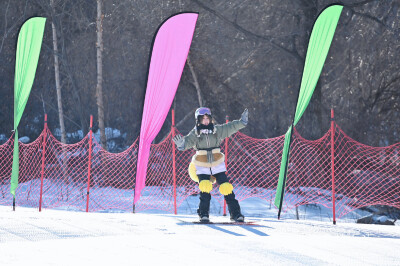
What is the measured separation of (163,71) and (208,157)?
181cm

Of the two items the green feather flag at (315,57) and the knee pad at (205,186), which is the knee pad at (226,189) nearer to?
the knee pad at (205,186)

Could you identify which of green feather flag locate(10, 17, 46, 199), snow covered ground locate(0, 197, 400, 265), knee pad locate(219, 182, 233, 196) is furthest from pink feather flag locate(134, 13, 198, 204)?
green feather flag locate(10, 17, 46, 199)

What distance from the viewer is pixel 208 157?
7992 millimetres

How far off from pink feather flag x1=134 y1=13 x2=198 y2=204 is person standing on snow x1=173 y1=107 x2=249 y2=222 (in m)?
1.27

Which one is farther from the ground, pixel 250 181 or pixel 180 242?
pixel 250 181

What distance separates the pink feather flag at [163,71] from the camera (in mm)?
9141

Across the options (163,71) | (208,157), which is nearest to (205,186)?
(208,157)

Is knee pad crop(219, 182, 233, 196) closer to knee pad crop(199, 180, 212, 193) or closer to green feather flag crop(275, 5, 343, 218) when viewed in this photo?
knee pad crop(199, 180, 212, 193)

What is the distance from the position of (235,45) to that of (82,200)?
6.48 metres

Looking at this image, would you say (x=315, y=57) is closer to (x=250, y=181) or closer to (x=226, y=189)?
(x=226, y=189)

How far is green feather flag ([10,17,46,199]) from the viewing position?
9.74 m

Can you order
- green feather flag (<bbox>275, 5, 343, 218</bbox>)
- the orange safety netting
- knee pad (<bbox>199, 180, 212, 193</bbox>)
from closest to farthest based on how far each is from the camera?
knee pad (<bbox>199, 180, 212, 193</bbox>) < green feather flag (<bbox>275, 5, 343, 218</bbox>) < the orange safety netting

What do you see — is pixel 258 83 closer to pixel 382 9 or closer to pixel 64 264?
pixel 382 9

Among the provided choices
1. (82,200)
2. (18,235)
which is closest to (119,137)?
(82,200)
